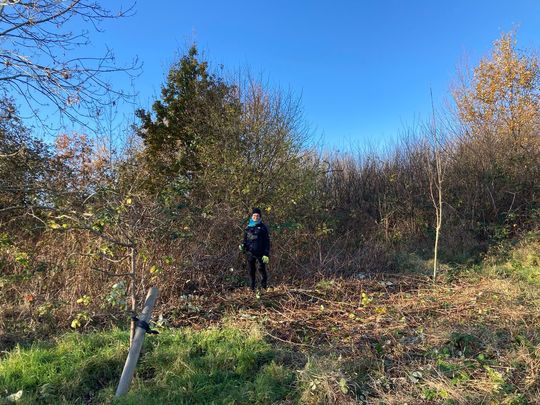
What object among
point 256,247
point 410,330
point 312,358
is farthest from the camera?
point 256,247

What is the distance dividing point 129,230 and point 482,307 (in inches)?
197

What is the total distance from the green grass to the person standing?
297 cm

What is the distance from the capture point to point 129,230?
4352 millimetres

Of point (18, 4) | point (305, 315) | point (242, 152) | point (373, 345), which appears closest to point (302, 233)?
point (242, 152)

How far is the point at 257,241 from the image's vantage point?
8.00 metres


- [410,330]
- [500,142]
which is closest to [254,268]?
[410,330]

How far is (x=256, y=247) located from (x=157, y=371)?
160 inches

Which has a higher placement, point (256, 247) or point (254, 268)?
point (256, 247)

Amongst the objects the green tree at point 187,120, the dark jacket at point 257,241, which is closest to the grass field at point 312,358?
the dark jacket at point 257,241

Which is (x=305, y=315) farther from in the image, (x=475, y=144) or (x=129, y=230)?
(x=475, y=144)

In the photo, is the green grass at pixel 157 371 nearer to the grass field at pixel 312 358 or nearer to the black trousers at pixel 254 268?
the grass field at pixel 312 358

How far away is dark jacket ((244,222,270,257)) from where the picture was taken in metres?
7.95

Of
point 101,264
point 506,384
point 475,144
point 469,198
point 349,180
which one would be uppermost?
point 475,144

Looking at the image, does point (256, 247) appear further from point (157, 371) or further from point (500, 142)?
point (500, 142)
